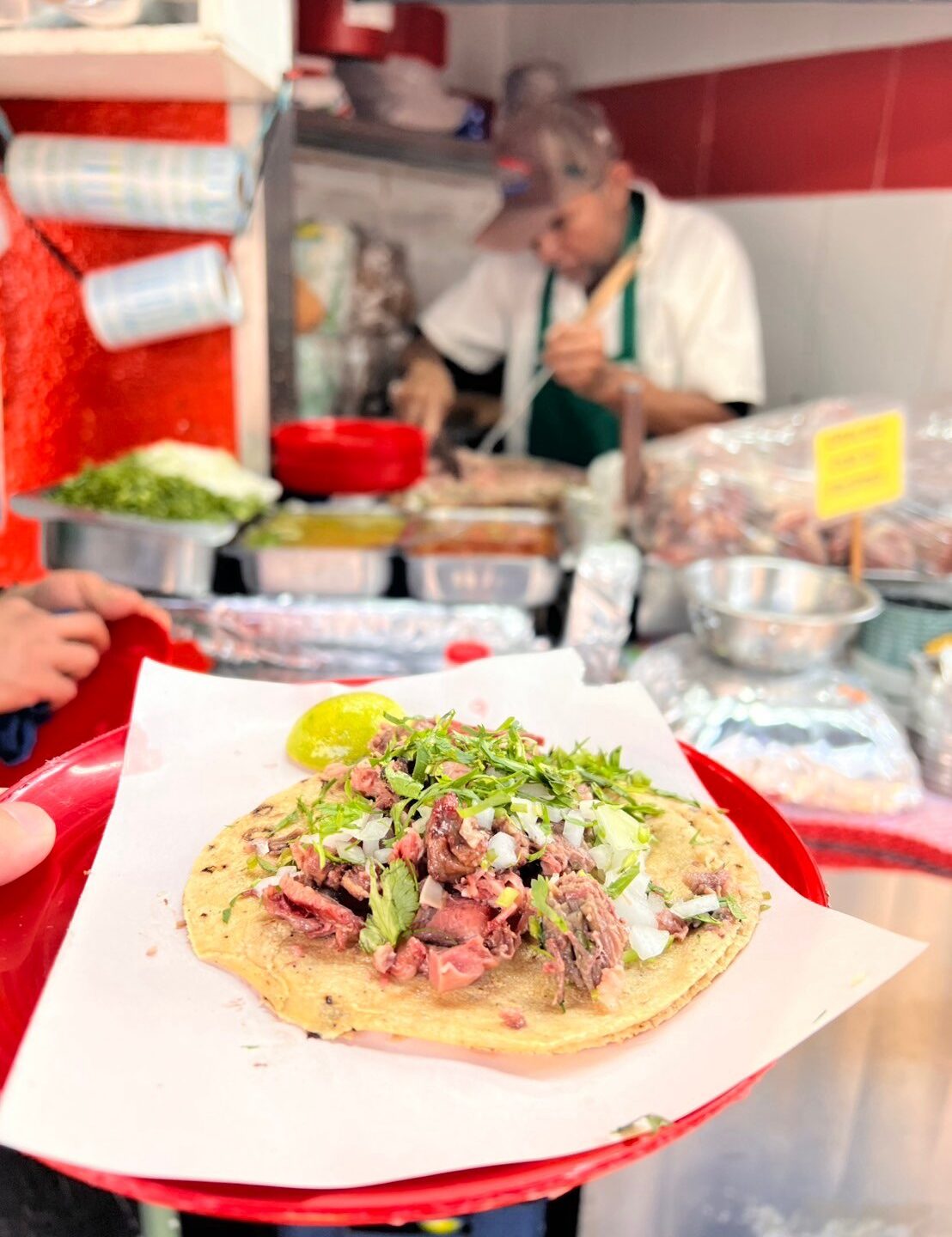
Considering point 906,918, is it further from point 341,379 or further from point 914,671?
point 341,379

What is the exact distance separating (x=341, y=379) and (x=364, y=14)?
4.53 ft

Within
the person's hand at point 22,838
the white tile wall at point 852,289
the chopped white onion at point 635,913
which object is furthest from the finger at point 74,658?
the white tile wall at point 852,289

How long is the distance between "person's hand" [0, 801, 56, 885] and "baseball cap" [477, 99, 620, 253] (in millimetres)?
2952

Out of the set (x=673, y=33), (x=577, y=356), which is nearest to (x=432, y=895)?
(x=577, y=356)

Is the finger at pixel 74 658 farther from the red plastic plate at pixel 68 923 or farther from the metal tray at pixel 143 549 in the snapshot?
the metal tray at pixel 143 549

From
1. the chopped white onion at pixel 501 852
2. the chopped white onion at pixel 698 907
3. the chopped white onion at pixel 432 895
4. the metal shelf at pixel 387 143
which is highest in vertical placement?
the metal shelf at pixel 387 143

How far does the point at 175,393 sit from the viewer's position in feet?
7.73

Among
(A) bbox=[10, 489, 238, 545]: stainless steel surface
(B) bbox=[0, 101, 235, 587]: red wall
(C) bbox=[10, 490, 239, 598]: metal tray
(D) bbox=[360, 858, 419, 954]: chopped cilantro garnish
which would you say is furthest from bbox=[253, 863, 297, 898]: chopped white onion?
(C) bbox=[10, 490, 239, 598]: metal tray

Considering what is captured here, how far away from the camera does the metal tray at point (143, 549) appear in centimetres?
185

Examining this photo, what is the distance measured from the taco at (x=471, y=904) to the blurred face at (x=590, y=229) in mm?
2899

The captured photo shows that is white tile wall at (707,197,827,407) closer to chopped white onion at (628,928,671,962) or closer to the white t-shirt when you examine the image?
the white t-shirt

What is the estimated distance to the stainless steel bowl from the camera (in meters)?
1.73

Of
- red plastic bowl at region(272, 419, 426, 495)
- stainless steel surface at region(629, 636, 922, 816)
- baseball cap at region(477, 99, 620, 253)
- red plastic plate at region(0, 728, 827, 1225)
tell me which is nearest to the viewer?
red plastic plate at region(0, 728, 827, 1225)

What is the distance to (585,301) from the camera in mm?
3939
